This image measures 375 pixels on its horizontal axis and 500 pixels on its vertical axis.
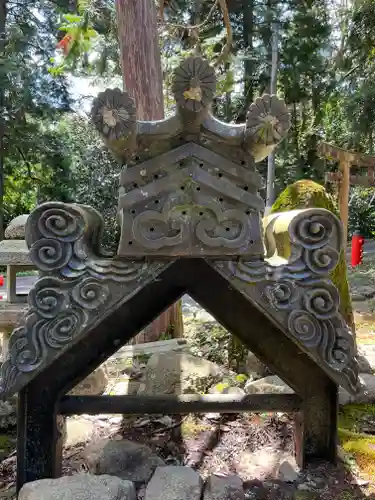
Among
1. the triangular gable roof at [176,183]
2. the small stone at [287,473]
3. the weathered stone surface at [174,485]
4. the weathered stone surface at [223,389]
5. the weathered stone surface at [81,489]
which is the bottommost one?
the small stone at [287,473]

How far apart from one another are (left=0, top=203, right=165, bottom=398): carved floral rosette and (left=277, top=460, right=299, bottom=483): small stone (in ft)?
4.12

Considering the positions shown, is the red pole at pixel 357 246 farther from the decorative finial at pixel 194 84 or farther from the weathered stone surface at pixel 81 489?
the weathered stone surface at pixel 81 489

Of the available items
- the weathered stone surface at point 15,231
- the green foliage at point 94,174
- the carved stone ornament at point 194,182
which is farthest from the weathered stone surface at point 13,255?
the green foliage at point 94,174

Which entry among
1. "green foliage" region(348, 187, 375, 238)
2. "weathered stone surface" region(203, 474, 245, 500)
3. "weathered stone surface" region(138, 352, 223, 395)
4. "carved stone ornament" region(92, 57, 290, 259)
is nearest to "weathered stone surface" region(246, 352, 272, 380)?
"weathered stone surface" region(138, 352, 223, 395)

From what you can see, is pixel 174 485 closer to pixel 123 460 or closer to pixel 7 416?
pixel 123 460

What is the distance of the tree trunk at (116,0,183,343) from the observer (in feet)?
17.2

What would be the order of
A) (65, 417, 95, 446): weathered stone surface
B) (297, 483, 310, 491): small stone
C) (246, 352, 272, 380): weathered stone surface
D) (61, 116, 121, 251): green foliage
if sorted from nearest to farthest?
(297, 483, 310, 491): small stone
(65, 417, 95, 446): weathered stone surface
(246, 352, 272, 380): weathered stone surface
(61, 116, 121, 251): green foliage

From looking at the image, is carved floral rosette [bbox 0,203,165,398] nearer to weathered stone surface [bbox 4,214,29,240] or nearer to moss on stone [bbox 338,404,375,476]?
moss on stone [bbox 338,404,375,476]

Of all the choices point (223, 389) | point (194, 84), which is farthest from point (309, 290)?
point (223, 389)

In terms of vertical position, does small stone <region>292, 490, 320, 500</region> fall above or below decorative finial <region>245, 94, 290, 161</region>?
below

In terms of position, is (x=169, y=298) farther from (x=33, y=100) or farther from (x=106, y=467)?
(x=33, y=100)

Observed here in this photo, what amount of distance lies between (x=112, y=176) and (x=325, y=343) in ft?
39.2

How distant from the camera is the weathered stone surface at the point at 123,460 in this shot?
7.47 ft

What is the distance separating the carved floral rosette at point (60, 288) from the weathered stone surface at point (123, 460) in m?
0.69
